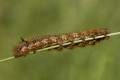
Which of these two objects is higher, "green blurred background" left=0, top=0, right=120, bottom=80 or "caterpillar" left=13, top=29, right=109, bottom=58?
"caterpillar" left=13, top=29, right=109, bottom=58

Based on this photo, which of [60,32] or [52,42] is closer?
[52,42]

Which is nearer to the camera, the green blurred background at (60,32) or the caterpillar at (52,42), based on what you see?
the caterpillar at (52,42)

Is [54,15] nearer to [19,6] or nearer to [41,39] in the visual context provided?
[19,6]

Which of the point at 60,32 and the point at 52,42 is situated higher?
the point at 52,42

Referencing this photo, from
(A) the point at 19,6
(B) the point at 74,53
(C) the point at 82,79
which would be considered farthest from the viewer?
(A) the point at 19,6

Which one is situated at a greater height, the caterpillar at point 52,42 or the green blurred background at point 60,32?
the caterpillar at point 52,42

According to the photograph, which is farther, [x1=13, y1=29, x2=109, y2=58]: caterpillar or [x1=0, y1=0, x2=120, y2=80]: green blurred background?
[x1=0, y1=0, x2=120, y2=80]: green blurred background

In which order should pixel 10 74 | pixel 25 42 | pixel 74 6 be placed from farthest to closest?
pixel 74 6, pixel 10 74, pixel 25 42

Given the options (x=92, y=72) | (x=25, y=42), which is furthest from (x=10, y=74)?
(x=25, y=42)
